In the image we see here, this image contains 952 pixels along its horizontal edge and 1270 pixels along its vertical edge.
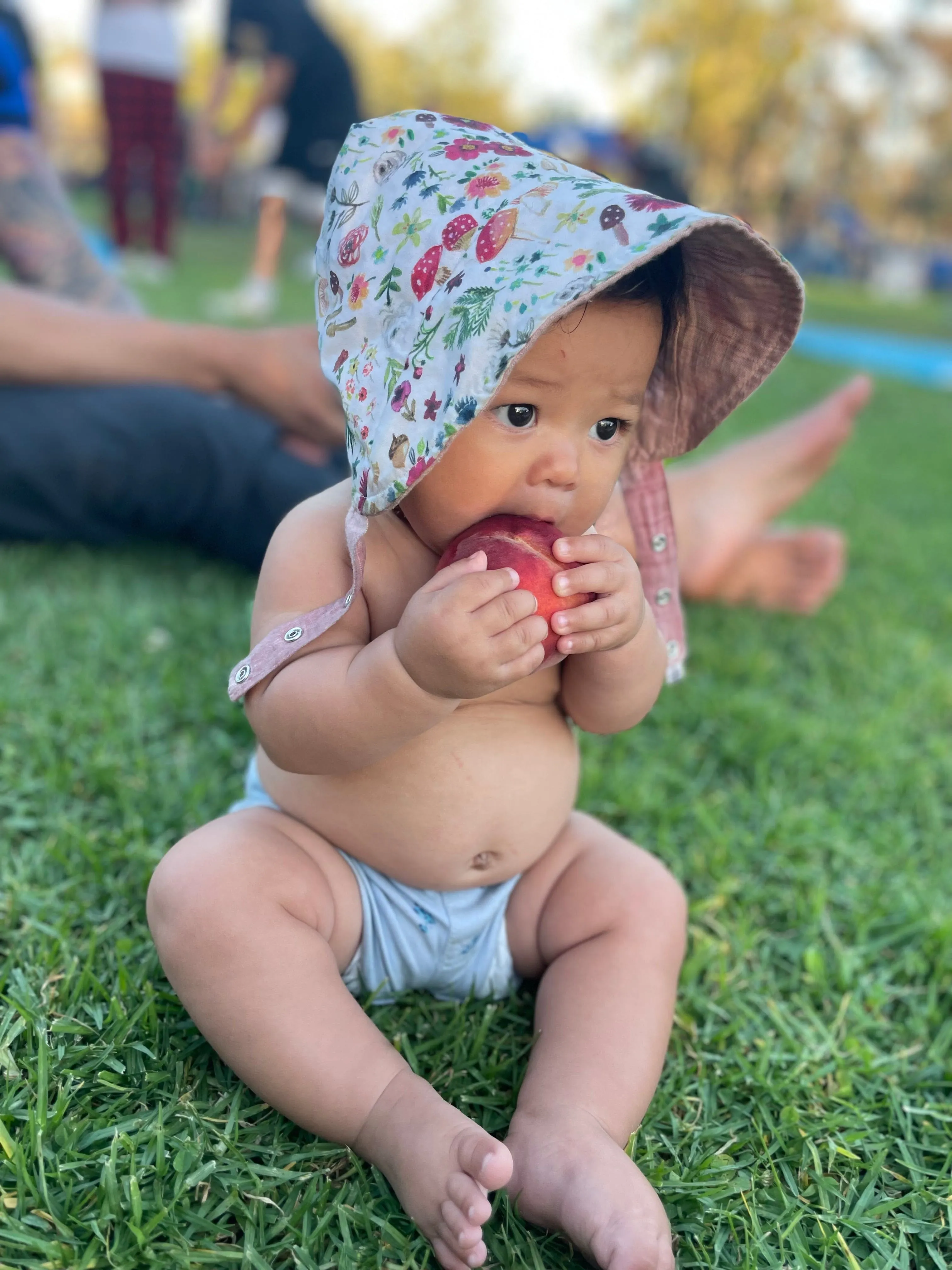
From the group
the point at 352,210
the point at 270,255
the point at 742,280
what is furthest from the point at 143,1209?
the point at 270,255

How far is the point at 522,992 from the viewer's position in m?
1.67

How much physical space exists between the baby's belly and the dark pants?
1562 millimetres

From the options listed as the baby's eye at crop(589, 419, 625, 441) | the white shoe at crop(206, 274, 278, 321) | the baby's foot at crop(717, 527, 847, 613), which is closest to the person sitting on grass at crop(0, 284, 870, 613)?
the baby's foot at crop(717, 527, 847, 613)

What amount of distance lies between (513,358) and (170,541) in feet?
8.45

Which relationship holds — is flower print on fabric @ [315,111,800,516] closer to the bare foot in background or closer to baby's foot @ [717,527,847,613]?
the bare foot in background

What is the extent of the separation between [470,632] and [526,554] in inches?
5.4

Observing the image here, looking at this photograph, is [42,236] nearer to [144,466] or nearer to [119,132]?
[144,466]

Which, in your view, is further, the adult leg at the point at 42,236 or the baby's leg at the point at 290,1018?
the adult leg at the point at 42,236

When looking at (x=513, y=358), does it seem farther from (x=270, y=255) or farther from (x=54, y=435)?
(x=270, y=255)

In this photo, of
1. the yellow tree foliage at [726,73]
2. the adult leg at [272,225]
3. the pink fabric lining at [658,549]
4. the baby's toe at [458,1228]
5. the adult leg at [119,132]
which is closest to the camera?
the baby's toe at [458,1228]

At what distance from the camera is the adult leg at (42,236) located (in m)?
3.81

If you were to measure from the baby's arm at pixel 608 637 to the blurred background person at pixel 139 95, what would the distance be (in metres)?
7.68

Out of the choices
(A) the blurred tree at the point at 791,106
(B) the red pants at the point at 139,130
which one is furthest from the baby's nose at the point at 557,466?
(A) the blurred tree at the point at 791,106

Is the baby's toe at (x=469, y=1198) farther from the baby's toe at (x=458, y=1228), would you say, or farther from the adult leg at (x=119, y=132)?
the adult leg at (x=119, y=132)
